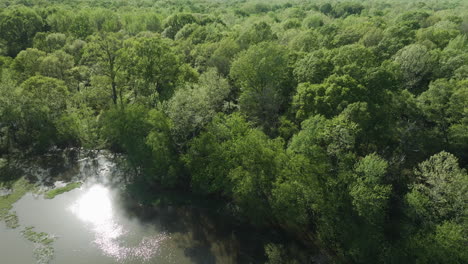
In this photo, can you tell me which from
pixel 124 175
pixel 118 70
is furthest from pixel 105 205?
pixel 118 70

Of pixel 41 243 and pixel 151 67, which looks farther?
pixel 151 67

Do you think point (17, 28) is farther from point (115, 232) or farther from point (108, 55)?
point (115, 232)

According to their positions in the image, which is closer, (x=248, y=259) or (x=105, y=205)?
(x=248, y=259)

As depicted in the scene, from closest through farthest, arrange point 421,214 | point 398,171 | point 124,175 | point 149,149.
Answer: point 421,214, point 398,171, point 149,149, point 124,175

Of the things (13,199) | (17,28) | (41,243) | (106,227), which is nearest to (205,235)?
(106,227)

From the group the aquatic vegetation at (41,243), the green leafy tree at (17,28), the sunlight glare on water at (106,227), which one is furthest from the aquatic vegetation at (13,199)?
the green leafy tree at (17,28)

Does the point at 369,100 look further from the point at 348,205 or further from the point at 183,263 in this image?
the point at 183,263

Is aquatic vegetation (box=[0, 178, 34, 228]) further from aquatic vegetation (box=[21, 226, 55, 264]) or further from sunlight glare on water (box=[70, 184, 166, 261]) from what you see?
sunlight glare on water (box=[70, 184, 166, 261])

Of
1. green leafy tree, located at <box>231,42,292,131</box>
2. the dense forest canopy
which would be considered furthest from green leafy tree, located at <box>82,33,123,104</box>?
green leafy tree, located at <box>231,42,292,131</box>
